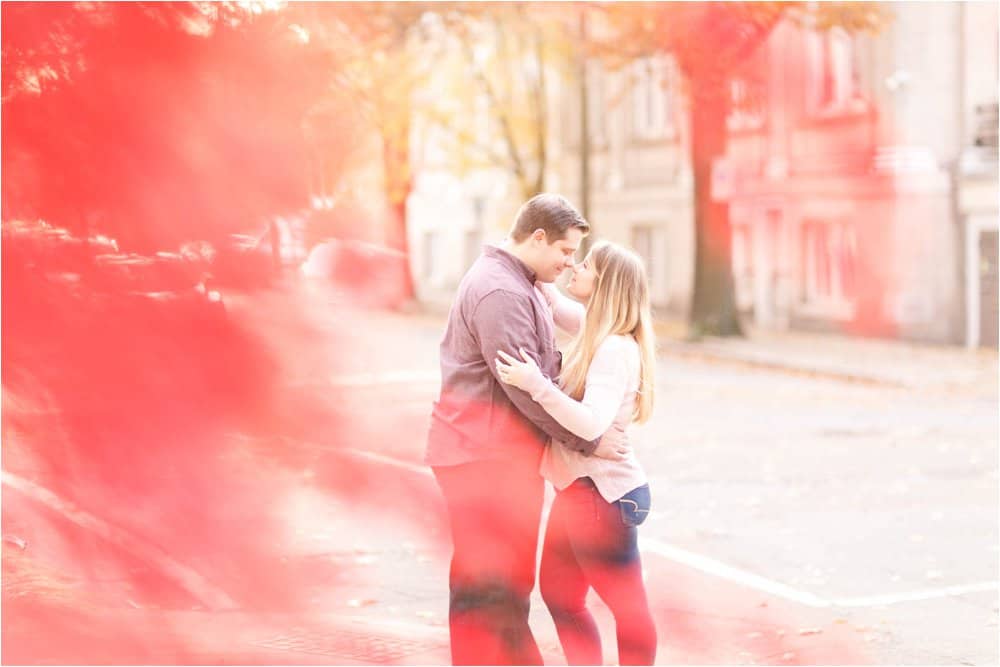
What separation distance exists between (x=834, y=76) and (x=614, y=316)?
2126 centimetres

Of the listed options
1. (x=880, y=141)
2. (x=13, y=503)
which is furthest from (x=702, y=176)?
(x=13, y=503)

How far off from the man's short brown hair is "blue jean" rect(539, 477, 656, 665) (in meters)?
0.74

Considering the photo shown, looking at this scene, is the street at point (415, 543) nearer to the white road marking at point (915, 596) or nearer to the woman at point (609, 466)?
the white road marking at point (915, 596)

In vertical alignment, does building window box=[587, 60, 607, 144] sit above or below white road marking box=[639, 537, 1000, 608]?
above

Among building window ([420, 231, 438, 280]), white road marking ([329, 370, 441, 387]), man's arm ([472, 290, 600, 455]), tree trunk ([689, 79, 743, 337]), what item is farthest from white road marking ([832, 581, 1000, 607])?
building window ([420, 231, 438, 280])

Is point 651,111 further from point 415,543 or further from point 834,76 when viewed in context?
point 415,543

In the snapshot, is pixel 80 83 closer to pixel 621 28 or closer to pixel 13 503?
pixel 13 503

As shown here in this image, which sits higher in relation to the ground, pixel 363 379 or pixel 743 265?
pixel 363 379

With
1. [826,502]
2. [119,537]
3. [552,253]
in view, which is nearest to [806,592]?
[826,502]

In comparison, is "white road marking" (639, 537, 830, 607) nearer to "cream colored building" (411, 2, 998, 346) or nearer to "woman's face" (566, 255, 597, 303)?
"woman's face" (566, 255, 597, 303)

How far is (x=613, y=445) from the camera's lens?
4781 millimetres

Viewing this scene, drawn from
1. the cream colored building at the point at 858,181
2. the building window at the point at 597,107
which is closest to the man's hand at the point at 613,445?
the cream colored building at the point at 858,181

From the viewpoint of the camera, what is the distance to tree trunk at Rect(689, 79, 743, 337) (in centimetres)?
2336

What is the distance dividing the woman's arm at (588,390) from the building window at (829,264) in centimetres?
1991
